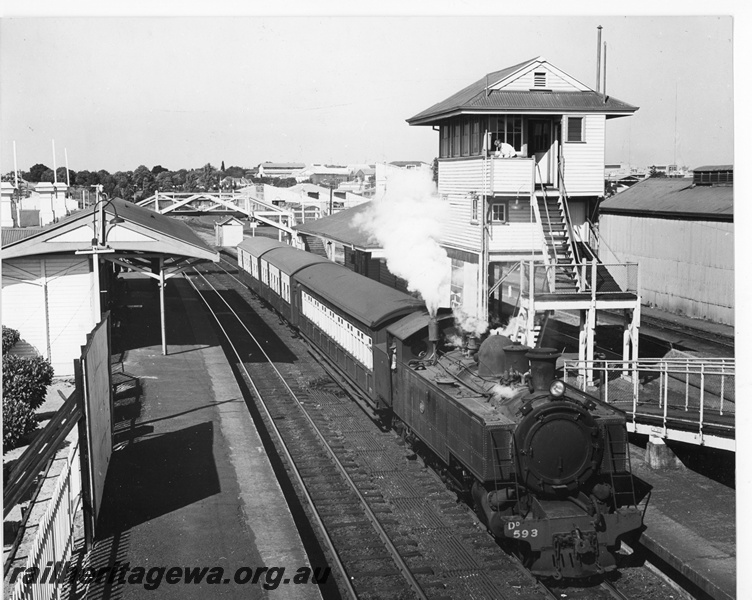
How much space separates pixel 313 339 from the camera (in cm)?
2702

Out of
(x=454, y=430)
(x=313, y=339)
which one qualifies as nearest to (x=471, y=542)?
(x=454, y=430)

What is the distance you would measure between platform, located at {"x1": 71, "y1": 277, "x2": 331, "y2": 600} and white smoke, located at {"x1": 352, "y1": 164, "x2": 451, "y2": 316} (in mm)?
5063

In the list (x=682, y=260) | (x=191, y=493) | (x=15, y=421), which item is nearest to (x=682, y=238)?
(x=682, y=260)

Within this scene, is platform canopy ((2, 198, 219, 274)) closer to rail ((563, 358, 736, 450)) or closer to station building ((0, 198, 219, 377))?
station building ((0, 198, 219, 377))

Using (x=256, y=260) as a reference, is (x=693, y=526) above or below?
below

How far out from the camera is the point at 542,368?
1173 cm

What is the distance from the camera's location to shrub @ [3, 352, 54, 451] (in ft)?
52.3

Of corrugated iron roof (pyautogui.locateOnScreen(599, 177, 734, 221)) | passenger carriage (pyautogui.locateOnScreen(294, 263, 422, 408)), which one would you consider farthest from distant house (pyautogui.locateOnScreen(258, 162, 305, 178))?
passenger carriage (pyautogui.locateOnScreen(294, 263, 422, 408))

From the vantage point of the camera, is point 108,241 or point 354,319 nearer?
point 354,319

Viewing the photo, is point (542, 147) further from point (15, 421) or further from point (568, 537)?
point (15, 421)

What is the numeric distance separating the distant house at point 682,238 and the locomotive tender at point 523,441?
605 inches

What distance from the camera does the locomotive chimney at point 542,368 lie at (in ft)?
38.3

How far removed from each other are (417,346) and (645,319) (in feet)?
58.3

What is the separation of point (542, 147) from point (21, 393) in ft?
49.4
